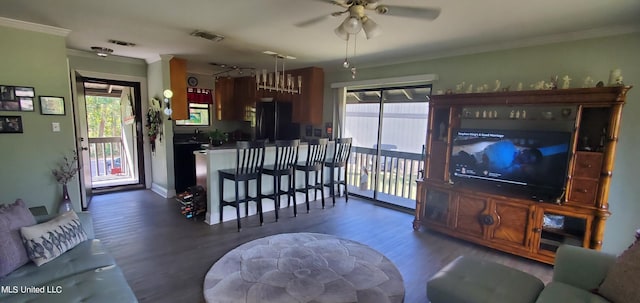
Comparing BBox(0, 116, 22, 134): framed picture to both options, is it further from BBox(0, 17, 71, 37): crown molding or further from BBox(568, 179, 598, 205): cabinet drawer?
BBox(568, 179, 598, 205): cabinet drawer

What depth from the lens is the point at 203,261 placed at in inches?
111

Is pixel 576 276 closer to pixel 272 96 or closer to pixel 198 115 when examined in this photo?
pixel 272 96

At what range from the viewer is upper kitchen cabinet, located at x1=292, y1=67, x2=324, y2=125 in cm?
534

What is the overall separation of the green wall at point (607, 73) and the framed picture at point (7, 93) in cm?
539

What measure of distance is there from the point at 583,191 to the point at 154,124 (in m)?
6.01

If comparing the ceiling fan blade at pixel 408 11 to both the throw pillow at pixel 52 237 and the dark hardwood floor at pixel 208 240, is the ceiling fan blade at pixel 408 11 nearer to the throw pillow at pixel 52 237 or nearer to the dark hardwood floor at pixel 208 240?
the dark hardwood floor at pixel 208 240

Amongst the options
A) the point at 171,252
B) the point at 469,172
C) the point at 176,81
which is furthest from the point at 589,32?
the point at 176,81

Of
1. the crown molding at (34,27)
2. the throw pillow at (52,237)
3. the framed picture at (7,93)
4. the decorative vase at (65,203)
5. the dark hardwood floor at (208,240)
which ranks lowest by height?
the dark hardwood floor at (208,240)

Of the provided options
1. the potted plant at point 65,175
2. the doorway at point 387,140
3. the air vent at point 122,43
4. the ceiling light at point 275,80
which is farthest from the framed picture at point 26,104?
the doorway at point 387,140

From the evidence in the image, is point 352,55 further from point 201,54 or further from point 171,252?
point 171,252

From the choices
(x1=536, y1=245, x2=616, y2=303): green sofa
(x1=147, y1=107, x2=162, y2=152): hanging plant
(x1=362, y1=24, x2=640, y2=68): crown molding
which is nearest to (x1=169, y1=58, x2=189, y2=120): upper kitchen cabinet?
(x1=147, y1=107, x2=162, y2=152): hanging plant

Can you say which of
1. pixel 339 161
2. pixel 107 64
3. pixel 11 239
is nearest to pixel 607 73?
pixel 339 161

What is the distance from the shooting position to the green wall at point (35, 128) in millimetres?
3080

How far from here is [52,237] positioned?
1964mm
